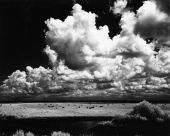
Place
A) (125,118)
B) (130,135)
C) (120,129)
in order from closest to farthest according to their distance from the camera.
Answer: (130,135) → (120,129) → (125,118)

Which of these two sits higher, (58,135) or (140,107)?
(140,107)

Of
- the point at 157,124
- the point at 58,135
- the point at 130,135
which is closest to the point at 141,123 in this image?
the point at 157,124

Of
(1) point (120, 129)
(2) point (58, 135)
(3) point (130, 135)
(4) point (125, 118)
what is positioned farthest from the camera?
(4) point (125, 118)

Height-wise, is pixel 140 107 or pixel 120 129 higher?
pixel 140 107

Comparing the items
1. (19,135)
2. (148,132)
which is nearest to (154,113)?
(148,132)

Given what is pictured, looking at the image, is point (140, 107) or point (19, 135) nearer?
point (19, 135)

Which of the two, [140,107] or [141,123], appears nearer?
[141,123]

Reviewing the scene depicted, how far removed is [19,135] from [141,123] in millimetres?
16567

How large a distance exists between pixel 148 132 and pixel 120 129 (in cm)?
404

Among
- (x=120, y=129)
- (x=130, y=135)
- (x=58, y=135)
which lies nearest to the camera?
(x=58, y=135)

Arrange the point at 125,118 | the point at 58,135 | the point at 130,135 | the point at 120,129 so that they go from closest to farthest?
the point at 58,135, the point at 130,135, the point at 120,129, the point at 125,118

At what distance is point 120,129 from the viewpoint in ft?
115

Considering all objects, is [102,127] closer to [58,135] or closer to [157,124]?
[157,124]

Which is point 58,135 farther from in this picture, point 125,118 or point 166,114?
point 166,114
